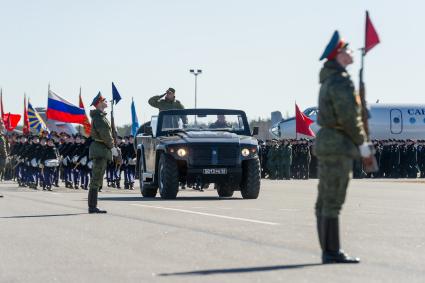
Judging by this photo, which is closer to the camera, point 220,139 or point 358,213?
point 358,213

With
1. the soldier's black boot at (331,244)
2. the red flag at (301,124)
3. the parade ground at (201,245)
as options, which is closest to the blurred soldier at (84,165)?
the parade ground at (201,245)

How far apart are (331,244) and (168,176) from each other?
1238cm

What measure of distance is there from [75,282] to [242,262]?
1826 millimetres

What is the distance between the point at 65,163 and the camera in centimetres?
3538

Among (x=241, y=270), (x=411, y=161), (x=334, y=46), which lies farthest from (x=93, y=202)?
(x=411, y=161)

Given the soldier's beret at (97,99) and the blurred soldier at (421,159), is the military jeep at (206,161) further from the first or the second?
the blurred soldier at (421,159)

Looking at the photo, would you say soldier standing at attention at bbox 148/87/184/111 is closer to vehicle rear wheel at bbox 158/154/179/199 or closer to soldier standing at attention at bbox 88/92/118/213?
vehicle rear wheel at bbox 158/154/179/199

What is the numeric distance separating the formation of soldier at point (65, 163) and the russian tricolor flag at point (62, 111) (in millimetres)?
10245

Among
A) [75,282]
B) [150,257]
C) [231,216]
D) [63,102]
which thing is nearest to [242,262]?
[150,257]

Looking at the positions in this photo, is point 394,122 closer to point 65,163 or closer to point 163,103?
point 65,163

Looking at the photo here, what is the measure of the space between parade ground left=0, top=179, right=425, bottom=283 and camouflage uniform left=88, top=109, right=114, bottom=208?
51 centimetres

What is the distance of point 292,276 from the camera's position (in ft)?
29.9

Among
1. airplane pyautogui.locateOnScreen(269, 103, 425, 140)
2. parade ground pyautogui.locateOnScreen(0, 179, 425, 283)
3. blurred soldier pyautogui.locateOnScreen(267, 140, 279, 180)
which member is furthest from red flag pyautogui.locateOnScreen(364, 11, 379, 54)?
airplane pyautogui.locateOnScreen(269, 103, 425, 140)

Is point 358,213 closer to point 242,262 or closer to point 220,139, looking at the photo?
point 220,139
